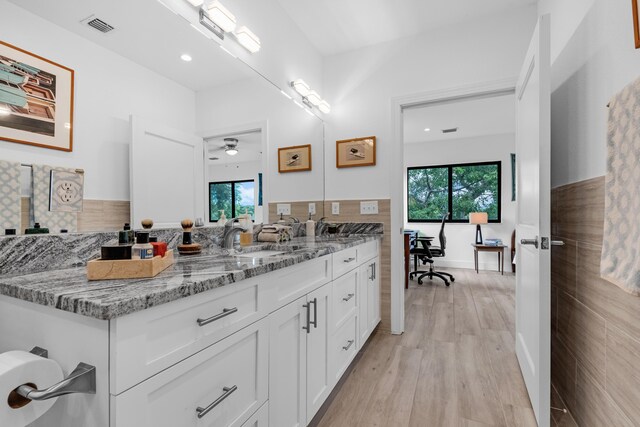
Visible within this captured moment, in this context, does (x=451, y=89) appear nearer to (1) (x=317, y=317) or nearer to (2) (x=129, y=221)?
(1) (x=317, y=317)

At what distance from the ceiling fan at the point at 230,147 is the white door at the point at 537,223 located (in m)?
1.55

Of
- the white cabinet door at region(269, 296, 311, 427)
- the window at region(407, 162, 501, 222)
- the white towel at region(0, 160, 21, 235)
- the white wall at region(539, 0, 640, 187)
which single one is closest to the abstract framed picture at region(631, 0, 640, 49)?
the white wall at region(539, 0, 640, 187)

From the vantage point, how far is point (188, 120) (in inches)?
57.0

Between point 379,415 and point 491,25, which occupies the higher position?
point 491,25

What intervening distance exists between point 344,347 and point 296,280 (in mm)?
737

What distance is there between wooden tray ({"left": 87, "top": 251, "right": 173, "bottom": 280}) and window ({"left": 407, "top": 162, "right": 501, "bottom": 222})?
5.83m

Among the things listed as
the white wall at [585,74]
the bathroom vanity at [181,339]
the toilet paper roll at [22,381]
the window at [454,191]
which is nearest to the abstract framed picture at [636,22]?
the white wall at [585,74]

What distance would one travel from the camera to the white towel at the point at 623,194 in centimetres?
83

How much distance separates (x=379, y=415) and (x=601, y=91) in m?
1.72

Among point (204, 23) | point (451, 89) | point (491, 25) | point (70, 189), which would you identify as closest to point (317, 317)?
point (70, 189)

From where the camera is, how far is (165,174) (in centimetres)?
137

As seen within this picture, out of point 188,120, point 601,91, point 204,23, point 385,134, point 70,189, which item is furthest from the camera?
point 385,134

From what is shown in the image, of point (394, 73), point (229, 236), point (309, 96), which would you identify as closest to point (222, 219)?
point (229, 236)

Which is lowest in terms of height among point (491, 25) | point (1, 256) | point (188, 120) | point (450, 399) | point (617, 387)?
point (450, 399)
